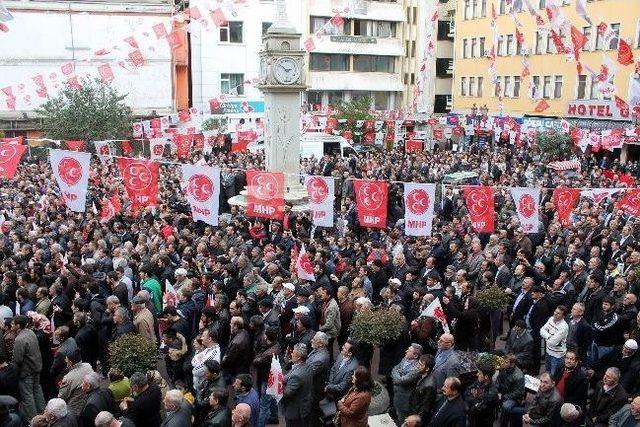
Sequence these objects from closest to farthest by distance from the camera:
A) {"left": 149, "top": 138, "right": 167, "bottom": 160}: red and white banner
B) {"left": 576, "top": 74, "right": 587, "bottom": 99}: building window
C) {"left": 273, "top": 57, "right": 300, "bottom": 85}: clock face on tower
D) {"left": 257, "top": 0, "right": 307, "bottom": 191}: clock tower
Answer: {"left": 257, "top": 0, "right": 307, "bottom": 191}: clock tower < {"left": 273, "top": 57, "right": 300, "bottom": 85}: clock face on tower < {"left": 149, "top": 138, "right": 167, "bottom": 160}: red and white banner < {"left": 576, "top": 74, "right": 587, "bottom": 99}: building window

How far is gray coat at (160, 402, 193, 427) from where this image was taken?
736 centimetres

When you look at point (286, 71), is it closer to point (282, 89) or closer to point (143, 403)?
point (282, 89)

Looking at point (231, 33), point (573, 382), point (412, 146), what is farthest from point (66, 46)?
point (573, 382)

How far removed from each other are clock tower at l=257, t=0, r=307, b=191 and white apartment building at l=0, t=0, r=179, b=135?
24051 millimetres

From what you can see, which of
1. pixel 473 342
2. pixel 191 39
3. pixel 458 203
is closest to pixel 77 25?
pixel 191 39

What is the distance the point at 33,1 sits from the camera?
1671 inches

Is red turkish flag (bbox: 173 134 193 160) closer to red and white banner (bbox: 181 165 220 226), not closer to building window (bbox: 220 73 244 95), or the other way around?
red and white banner (bbox: 181 165 220 226)

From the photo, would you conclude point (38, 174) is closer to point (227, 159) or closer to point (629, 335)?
point (227, 159)

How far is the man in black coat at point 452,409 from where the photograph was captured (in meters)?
7.77

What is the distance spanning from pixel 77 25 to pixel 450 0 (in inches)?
1170

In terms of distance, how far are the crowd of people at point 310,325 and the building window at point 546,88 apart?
2868cm

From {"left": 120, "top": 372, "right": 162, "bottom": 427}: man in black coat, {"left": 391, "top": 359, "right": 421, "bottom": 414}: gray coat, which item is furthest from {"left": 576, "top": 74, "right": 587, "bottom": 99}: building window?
{"left": 120, "top": 372, "right": 162, "bottom": 427}: man in black coat

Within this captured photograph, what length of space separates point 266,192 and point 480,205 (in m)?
4.83

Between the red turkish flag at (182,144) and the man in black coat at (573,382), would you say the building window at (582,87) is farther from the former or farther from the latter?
the man in black coat at (573,382)
